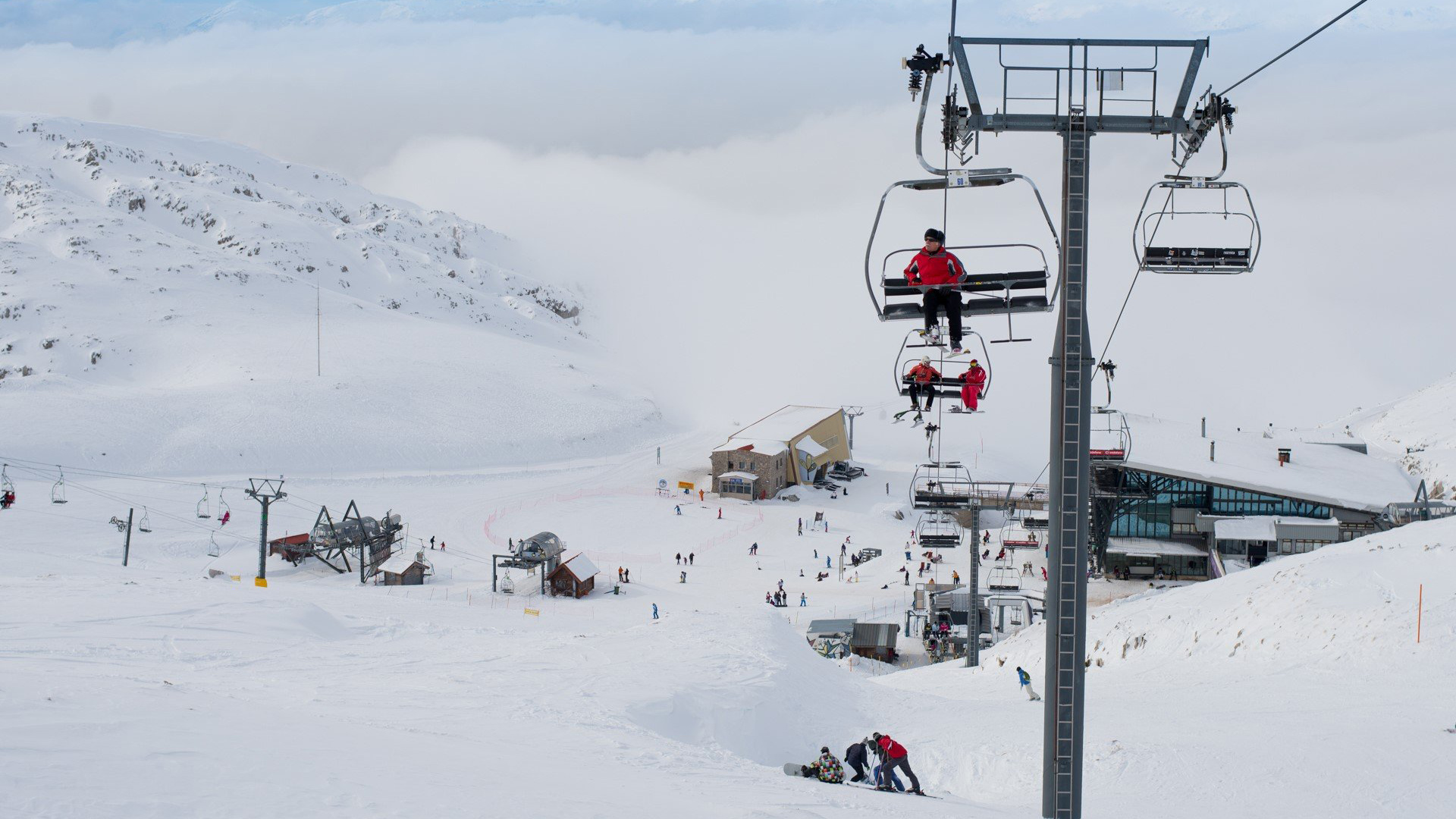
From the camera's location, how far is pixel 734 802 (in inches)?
332

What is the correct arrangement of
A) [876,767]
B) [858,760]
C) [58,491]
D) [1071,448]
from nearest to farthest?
[1071,448] < [876,767] < [858,760] < [58,491]

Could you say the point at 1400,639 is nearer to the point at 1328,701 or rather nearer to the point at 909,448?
the point at 1328,701

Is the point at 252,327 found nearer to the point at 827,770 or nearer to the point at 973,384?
the point at 827,770

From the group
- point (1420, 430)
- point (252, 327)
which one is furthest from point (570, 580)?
point (1420, 430)

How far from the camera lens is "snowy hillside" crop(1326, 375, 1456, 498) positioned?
57094 mm

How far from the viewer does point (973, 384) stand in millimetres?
9977

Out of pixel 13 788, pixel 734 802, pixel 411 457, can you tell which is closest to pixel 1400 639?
pixel 734 802

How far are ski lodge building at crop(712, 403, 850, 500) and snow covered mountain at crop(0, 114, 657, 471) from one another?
Answer: 13.8 m

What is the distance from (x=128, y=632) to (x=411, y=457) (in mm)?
42870

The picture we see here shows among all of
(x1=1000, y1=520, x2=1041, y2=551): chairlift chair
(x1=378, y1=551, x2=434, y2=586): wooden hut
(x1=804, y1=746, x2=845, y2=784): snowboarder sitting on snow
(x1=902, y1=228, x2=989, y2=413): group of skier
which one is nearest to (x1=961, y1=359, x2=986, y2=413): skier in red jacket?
(x1=902, y1=228, x2=989, y2=413): group of skier

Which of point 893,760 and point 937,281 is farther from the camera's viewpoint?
point 893,760

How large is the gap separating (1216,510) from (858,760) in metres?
33.2

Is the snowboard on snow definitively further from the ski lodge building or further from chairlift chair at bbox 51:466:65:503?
the ski lodge building

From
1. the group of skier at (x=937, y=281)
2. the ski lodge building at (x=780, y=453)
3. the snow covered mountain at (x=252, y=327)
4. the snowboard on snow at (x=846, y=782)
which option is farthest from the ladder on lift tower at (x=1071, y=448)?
the snow covered mountain at (x=252, y=327)
